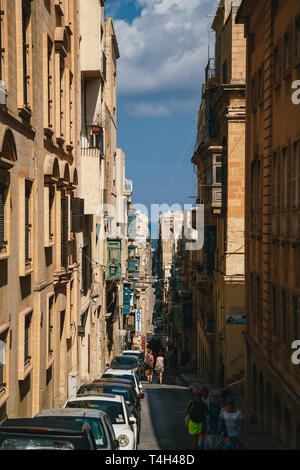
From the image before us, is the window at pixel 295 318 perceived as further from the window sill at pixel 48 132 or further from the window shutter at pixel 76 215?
the window shutter at pixel 76 215

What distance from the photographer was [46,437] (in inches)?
364

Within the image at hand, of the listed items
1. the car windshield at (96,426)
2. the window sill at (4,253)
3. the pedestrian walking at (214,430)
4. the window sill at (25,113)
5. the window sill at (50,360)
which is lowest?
the pedestrian walking at (214,430)

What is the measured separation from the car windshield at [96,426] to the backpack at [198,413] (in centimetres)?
420

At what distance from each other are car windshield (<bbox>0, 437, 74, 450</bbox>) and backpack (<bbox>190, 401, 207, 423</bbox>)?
719cm

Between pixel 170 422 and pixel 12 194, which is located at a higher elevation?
pixel 12 194

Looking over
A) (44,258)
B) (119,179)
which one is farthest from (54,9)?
(119,179)

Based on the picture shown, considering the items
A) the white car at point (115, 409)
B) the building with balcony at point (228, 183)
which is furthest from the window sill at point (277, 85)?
the building with balcony at point (228, 183)

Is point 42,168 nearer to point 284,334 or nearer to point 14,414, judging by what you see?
point 14,414

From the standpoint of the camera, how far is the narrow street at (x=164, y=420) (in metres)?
17.9

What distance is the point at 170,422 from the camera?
21.9 m

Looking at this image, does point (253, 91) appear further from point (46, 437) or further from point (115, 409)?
point (46, 437)

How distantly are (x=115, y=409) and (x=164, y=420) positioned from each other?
23.8 feet

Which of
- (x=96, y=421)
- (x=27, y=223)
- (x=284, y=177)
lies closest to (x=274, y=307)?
(x=284, y=177)

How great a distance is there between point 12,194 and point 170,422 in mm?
10227
